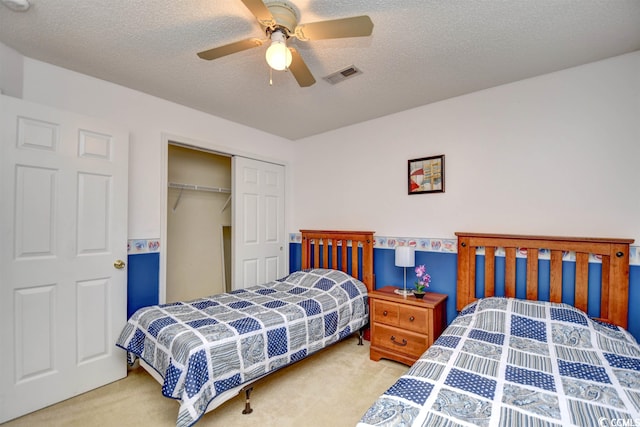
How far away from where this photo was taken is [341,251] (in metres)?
3.47

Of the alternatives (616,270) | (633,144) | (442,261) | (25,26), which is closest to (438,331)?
(442,261)

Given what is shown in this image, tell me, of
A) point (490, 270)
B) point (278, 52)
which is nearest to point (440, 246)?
point (490, 270)

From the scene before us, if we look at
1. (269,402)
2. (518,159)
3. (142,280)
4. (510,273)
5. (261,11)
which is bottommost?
(269,402)

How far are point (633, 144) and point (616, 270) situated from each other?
2.88 ft

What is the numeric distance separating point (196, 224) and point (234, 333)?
7.53 ft

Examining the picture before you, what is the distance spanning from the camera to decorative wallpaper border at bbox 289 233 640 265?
194cm

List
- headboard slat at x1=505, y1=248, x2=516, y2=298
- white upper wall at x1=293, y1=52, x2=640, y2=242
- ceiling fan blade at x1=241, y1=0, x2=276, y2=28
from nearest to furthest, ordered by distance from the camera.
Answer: ceiling fan blade at x1=241, y1=0, x2=276, y2=28
white upper wall at x1=293, y1=52, x2=640, y2=242
headboard slat at x1=505, y1=248, x2=516, y2=298

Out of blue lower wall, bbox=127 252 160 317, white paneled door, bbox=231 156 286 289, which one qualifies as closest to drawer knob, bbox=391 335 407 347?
white paneled door, bbox=231 156 286 289

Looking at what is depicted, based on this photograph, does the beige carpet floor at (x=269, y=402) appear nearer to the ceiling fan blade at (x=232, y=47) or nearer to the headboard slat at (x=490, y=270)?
the headboard slat at (x=490, y=270)

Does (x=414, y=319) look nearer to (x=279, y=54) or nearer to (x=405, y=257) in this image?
(x=405, y=257)

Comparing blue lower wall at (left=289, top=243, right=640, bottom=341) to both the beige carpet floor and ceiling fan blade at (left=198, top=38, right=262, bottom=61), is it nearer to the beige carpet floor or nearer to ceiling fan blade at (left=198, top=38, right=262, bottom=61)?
the beige carpet floor

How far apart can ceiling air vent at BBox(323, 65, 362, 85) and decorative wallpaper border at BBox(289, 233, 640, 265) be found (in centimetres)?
168

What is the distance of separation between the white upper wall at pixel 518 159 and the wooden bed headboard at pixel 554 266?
13 cm

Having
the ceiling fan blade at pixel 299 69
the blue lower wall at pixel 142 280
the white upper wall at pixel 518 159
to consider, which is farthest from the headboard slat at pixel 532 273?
the blue lower wall at pixel 142 280
